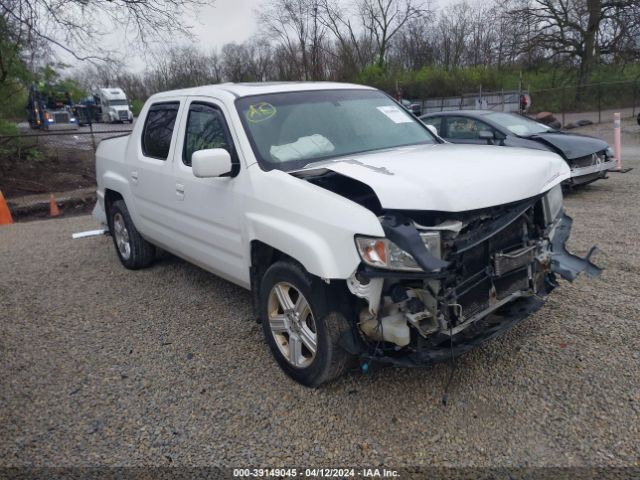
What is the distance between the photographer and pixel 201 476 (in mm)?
2811

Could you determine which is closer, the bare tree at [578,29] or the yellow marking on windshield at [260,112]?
the yellow marking on windshield at [260,112]

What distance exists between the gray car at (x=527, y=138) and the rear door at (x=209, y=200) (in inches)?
203

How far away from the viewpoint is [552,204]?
11.9ft

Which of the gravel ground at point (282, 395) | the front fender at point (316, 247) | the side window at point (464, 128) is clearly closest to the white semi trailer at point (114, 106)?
the side window at point (464, 128)

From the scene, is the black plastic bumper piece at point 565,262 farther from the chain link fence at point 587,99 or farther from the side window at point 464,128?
the chain link fence at point 587,99

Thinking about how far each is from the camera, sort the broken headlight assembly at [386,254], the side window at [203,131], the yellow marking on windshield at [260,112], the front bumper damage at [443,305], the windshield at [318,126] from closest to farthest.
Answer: the broken headlight assembly at [386,254]
the front bumper damage at [443,305]
the windshield at [318,126]
the yellow marking on windshield at [260,112]
the side window at [203,131]

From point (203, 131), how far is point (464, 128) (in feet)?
20.7

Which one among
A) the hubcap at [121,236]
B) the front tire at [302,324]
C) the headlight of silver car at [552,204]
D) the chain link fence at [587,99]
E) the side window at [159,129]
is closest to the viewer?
the front tire at [302,324]

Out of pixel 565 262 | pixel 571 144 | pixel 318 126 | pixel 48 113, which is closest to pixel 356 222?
pixel 318 126

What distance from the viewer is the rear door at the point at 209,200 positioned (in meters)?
3.92

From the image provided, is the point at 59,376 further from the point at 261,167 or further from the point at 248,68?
the point at 248,68

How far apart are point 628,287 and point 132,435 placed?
409 centimetres

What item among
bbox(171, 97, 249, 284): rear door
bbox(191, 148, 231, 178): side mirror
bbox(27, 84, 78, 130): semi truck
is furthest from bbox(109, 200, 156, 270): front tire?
bbox(27, 84, 78, 130): semi truck

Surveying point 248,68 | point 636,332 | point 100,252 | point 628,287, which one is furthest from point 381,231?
point 248,68
